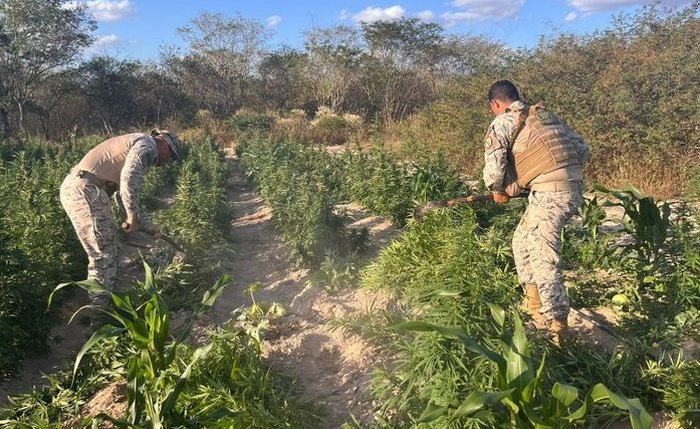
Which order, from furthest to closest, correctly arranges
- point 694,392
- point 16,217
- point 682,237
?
point 16,217
point 682,237
point 694,392

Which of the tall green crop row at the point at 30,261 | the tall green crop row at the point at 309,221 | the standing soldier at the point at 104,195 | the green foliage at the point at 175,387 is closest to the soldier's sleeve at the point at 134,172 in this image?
the standing soldier at the point at 104,195

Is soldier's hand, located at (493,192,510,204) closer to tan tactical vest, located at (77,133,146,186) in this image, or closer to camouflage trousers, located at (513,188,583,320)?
camouflage trousers, located at (513,188,583,320)

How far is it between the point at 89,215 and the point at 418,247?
2785 mm

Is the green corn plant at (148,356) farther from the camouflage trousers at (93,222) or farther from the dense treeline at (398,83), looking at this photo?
the dense treeline at (398,83)

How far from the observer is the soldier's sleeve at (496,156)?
3.79 meters

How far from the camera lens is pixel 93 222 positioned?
177 inches

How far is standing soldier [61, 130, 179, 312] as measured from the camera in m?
4.46

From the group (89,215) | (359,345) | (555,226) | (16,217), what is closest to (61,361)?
(89,215)

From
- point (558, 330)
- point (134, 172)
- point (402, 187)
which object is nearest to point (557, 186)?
point (558, 330)

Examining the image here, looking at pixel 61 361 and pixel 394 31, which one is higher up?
pixel 394 31

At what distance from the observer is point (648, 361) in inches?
122

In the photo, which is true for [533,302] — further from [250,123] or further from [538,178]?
[250,123]

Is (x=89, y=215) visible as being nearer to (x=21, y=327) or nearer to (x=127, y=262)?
(x=21, y=327)

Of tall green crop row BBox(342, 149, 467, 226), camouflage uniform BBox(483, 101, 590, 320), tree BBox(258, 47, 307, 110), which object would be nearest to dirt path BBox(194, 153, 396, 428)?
tall green crop row BBox(342, 149, 467, 226)
